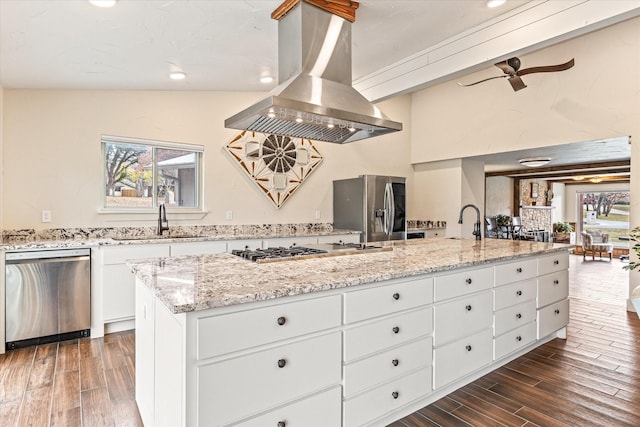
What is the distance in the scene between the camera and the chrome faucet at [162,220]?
4.07m

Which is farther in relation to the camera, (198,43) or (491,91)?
(491,91)

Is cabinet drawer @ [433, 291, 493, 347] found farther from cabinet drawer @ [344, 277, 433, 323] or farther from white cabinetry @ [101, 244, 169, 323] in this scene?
white cabinetry @ [101, 244, 169, 323]

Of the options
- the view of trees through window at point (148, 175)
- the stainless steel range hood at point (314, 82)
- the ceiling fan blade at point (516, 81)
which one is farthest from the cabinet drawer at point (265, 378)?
the ceiling fan blade at point (516, 81)

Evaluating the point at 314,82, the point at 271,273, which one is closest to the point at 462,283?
the point at 271,273

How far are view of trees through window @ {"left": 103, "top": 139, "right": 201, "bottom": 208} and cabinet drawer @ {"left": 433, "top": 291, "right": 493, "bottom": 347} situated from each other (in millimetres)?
3301

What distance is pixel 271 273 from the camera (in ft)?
6.05

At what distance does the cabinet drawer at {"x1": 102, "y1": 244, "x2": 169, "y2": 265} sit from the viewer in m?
3.40

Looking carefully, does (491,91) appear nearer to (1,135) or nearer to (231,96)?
(231,96)

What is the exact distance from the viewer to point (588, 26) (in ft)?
7.74

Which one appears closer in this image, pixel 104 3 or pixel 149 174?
pixel 104 3

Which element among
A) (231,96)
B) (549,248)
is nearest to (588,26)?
(549,248)

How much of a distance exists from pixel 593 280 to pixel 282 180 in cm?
581

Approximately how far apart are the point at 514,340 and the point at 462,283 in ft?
2.96

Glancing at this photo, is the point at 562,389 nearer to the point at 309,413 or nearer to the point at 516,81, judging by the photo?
the point at 309,413
